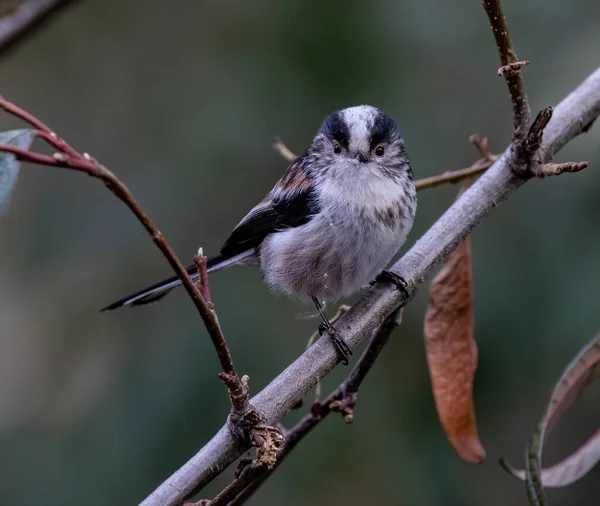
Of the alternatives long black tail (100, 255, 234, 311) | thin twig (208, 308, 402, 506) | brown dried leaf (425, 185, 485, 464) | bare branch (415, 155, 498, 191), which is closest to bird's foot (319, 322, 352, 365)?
thin twig (208, 308, 402, 506)

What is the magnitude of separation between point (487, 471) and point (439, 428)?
1.09 feet

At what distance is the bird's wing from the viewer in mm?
2666

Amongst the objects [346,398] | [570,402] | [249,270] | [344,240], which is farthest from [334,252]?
[249,270]

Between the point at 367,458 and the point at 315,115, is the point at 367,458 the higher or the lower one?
the lower one

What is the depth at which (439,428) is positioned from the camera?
9.93ft

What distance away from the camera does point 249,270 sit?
352 centimetres

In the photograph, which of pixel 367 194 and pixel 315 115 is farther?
pixel 315 115

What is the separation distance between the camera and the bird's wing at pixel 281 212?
2666mm

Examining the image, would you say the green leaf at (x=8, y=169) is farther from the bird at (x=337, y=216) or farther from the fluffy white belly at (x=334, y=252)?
the fluffy white belly at (x=334, y=252)

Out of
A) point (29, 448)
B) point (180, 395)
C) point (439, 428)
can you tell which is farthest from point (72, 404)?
point (439, 428)

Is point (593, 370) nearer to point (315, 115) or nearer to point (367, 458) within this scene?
point (367, 458)

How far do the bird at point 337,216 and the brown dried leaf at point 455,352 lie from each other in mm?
220

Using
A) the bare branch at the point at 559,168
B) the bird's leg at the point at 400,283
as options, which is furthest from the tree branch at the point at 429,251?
the bare branch at the point at 559,168

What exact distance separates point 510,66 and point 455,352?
→ 0.90 m
